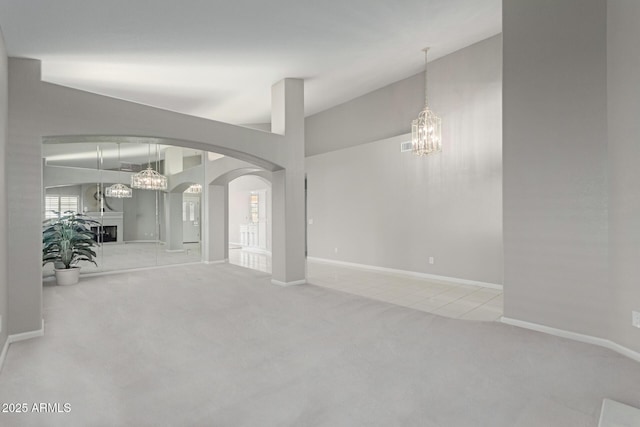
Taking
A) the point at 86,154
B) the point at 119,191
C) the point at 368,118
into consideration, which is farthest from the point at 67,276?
the point at 368,118

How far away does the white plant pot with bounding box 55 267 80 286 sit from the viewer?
582 centimetres

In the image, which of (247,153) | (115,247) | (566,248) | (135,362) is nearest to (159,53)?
(247,153)

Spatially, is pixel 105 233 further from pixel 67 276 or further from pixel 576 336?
pixel 576 336

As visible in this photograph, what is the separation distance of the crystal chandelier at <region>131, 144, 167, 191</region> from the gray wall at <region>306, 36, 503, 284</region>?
14.8 feet

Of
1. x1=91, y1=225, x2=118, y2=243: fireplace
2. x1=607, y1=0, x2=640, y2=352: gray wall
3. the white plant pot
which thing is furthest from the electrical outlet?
x1=91, y1=225, x2=118, y2=243: fireplace

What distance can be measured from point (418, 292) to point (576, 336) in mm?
2240

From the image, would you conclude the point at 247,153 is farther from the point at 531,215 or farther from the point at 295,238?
the point at 531,215

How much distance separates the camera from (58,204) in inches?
250

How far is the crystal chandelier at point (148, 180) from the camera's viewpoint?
7.70 meters

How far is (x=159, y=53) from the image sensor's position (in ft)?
14.1

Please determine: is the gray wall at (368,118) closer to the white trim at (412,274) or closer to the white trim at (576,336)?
the white trim at (412,274)

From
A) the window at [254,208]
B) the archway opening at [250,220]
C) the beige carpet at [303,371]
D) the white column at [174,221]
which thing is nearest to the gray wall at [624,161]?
the beige carpet at [303,371]

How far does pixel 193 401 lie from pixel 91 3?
3724mm

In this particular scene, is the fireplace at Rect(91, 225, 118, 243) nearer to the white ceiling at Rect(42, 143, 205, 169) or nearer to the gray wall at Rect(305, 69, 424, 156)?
the white ceiling at Rect(42, 143, 205, 169)
